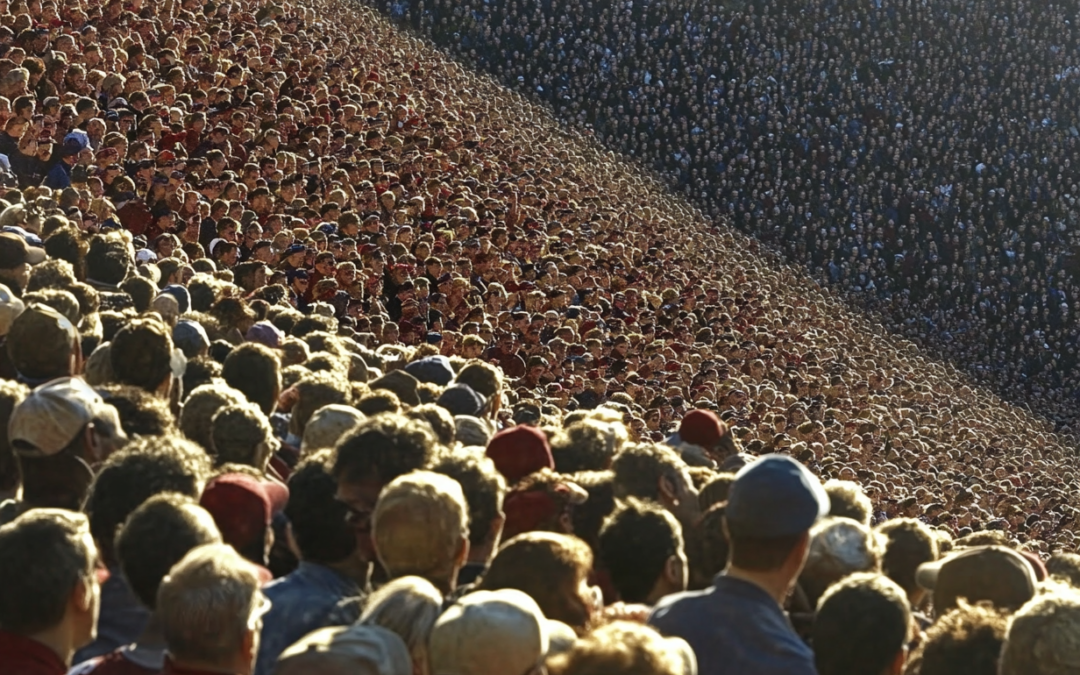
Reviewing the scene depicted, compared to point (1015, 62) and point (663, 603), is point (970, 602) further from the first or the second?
point (1015, 62)

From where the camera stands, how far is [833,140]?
4222 cm

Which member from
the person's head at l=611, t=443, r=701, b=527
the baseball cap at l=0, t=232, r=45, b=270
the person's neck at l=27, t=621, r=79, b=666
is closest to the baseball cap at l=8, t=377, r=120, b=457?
the person's neck at l=27, t=621, r=79, b=666

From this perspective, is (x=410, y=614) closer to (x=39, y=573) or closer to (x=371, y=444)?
(x=39, y=573)

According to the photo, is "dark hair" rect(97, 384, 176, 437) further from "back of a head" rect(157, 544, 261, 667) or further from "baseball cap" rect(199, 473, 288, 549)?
"back of a head" rect(157, 544, 261, 667)

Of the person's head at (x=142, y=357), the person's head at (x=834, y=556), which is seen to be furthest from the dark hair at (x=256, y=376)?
the person's head at (x=834, y=556)

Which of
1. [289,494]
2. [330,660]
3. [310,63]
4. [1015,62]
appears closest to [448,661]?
[330,660]

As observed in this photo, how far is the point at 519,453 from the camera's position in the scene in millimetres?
6754

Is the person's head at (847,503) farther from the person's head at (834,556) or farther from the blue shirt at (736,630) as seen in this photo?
the blue shirt at (736,630)

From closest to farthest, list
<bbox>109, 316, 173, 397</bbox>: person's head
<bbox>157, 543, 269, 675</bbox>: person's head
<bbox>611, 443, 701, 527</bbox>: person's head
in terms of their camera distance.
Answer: <bbox>157, 543, 269, 675</bbox>: person's head → <bbox>611, 443, 701, 527</bbox>: person's head → <bbox>109, 316, 173, 397</bbox>: person's head

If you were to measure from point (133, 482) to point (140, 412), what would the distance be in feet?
3.45

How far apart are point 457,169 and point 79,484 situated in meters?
19.1

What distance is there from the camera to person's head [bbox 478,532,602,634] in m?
5.07

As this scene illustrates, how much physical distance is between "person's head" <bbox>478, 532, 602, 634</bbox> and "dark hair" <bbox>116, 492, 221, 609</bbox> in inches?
34.7

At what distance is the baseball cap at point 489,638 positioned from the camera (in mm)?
4297
